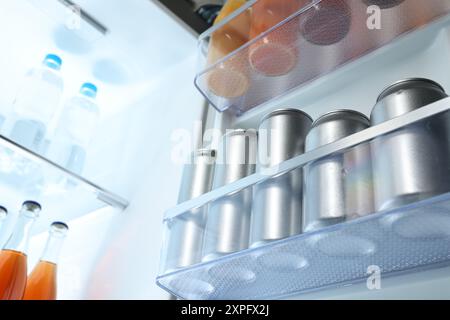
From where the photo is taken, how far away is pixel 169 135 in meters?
1.19

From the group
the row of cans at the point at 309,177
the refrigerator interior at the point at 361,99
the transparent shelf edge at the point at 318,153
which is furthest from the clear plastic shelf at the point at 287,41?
the transparent shelf edge at the point at 318,153

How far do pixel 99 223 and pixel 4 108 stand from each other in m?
0.38

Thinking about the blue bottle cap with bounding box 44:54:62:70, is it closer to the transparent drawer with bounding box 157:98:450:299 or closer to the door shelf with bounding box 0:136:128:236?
the door shelf with bounding box 0:136:128:236

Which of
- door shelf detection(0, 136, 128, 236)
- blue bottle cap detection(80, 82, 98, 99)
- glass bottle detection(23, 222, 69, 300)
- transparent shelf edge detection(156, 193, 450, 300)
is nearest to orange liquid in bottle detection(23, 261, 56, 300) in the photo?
glass bottle detection(23, 222, 69, 300)

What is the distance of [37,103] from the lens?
3.99ft

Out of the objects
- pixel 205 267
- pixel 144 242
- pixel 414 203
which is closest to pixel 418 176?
pixel 414 203

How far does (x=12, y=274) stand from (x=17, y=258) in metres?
0.03

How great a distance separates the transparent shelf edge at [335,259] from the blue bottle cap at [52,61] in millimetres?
735

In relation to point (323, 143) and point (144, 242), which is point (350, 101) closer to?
point (323, 143)

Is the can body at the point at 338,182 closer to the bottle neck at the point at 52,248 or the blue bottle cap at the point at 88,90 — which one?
the bottle neck at the point at 52,248

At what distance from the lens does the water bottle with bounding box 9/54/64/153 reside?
1076mm

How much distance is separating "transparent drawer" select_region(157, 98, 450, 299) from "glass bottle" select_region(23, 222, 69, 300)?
36 centimetres

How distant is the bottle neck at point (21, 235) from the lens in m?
0.96

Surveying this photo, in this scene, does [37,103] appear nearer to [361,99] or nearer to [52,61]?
[52,61]
